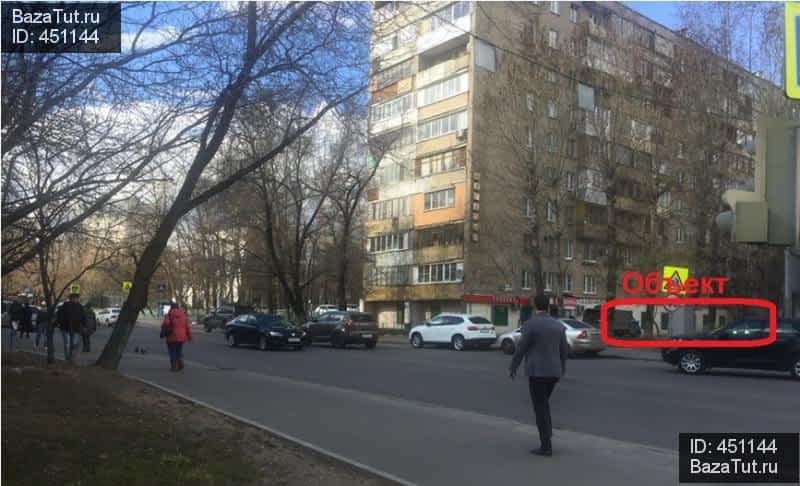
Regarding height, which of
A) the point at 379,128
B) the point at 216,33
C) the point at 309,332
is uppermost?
the point at 379,128

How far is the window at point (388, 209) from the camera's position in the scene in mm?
56344

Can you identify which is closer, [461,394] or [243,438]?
[243,438]

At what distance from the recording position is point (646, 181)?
3691 centimetres

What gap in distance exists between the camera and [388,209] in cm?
5803

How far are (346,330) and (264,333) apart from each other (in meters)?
3.81

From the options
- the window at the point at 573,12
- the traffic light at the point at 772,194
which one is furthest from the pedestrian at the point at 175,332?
the window at the point at 573,12

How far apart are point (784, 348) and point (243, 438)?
14939 mm

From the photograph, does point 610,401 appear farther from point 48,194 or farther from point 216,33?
point 48,194

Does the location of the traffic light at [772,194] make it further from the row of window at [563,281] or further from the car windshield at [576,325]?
the row of window at [563,281]

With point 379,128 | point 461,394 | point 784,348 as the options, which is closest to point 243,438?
point 461,394

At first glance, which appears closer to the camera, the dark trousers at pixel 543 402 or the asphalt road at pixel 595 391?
the dark trousers at pixel 543 402

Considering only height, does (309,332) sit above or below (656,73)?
below

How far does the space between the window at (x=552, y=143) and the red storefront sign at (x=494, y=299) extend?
13.4 m

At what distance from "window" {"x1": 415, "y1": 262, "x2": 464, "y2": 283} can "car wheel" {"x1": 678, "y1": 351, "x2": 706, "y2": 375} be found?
30.8 metres
